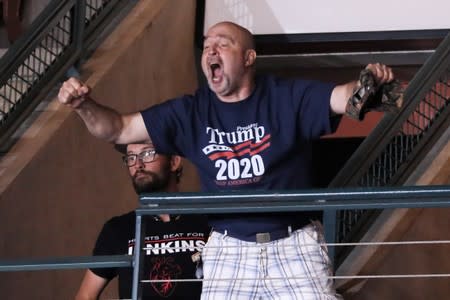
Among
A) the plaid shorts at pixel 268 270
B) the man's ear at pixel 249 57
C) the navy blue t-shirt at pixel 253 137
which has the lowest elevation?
the plaid shorts at pixel 268 270

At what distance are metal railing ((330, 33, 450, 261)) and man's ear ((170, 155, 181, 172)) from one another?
0.65 meters

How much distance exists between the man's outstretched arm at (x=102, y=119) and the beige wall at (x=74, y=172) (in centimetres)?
121

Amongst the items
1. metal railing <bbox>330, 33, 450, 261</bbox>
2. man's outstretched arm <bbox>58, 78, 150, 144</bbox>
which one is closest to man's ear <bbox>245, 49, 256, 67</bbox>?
man's outstretched arm <bbox>58, 78, 150, 144</bbox>

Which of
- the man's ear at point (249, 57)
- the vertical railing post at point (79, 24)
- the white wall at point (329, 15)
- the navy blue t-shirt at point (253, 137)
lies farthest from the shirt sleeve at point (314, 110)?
the white wall at point (329, 15)

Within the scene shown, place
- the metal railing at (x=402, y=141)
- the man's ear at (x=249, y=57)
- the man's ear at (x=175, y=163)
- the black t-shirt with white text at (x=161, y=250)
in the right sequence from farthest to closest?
the metal railing at (x=402, y=141) → the man's ear at (x=175, y=163) → the black t-shirt with white text at (x=161, y=250) → the man's ear at (x=249, y=57)

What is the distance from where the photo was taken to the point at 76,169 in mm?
4691

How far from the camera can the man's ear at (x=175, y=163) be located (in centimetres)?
382

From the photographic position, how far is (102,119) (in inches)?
121

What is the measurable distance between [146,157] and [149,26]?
1934 mm

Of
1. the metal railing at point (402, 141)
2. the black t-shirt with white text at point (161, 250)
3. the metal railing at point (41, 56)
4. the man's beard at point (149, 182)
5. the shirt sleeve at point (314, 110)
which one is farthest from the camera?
the metal railing at point (41, 56)

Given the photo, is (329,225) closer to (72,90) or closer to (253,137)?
(253,137)

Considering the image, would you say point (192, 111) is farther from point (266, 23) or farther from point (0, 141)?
point (266, 23)

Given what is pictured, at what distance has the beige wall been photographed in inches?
168

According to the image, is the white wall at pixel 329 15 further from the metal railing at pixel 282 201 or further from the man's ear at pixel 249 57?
the metal railing at pixel 282 201
